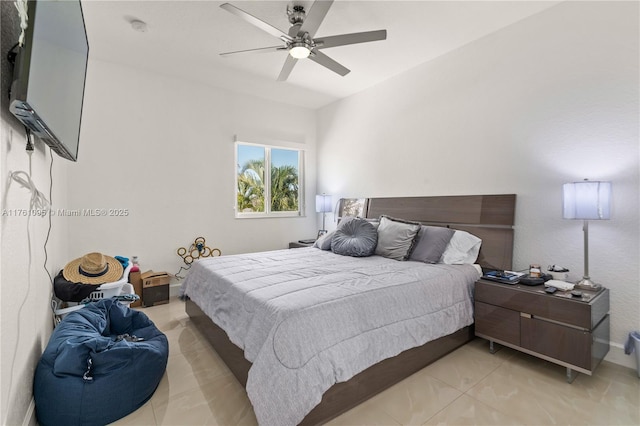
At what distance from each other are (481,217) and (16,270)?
3.36m

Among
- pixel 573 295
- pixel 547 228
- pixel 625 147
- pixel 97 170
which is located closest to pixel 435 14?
pixel 625 147

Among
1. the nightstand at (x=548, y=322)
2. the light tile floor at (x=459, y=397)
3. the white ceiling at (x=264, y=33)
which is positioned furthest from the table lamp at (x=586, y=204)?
the white ceiling at (x=264, y=33)

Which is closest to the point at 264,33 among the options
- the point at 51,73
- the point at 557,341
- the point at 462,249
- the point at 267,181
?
the point at 51,73

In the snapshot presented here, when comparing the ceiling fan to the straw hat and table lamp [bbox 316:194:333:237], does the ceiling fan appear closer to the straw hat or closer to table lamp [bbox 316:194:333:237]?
the straw hat

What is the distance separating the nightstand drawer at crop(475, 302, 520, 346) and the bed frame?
0.49ft

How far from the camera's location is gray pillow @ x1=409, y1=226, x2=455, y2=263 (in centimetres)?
282

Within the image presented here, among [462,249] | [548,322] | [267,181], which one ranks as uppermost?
[267,181]

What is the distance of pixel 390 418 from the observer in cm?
164

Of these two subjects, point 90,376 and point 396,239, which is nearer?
point 90,376

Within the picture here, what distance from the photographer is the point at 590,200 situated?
6.91 ft

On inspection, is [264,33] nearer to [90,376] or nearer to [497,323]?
[90,376]

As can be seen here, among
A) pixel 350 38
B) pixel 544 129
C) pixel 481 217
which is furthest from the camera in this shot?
pixel 481 217

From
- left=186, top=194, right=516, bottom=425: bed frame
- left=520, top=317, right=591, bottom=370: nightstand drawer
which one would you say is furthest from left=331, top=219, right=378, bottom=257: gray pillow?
left=520, top=317, right=591, bottom=370: nightstand drawer

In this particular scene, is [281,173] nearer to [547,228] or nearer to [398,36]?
[398,36]
